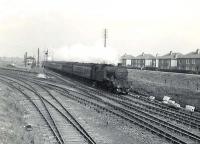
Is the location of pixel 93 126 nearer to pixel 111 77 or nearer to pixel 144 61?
pixel 111 77

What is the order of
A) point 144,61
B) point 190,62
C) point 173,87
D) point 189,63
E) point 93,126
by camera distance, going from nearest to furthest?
point 93,126 → point 173,87 → point 190,62 → point 189,63 → point 144,61

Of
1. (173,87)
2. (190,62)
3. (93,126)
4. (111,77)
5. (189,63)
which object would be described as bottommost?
(93,126)

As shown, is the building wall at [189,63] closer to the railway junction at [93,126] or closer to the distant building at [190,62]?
the distant building at [190,62]

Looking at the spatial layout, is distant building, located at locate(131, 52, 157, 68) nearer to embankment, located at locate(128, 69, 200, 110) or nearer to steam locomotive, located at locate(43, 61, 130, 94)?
embankment, located at locate(128, 69, 200, 110)

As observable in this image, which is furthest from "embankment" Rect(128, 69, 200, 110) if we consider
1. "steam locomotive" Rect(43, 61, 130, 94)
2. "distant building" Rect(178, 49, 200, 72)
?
"distant building" Rect(178, 49, 200, 72)

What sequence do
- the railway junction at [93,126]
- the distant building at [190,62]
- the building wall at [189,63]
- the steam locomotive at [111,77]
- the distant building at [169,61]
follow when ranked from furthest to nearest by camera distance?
the distant building at [169,61], the distant building at [190,62], the building wall at [189,63], the steam locomotive at [111,77], the railway junction at [93,126]

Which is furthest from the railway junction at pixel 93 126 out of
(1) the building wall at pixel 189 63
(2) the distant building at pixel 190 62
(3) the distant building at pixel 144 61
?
(3) the distant building at pixel 144 61

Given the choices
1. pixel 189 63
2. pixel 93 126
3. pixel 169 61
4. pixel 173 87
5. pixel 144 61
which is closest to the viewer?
pixel 93 126

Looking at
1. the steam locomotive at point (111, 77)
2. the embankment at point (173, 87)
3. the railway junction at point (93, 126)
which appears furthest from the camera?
the steam locomotive at point (111, 77)

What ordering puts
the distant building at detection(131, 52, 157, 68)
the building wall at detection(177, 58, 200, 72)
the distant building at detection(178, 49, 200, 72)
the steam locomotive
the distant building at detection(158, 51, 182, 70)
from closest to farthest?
1. the steam locomotive
2. the building wall at detection(177, 58, 200, 72)
3. the distant building at detection(178, 49, 200, 72)
4. the distant building at detection(158, 51, 182, 70)
5. the distant building at detection(131, 52, 157, 68)

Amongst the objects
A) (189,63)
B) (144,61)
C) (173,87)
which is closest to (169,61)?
(189,63)

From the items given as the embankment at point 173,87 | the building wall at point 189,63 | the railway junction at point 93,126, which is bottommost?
the railway junction at point 93,126

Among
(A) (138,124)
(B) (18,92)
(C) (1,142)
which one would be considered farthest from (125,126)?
(B) (18,92)

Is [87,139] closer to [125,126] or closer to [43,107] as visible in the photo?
[125,126]
